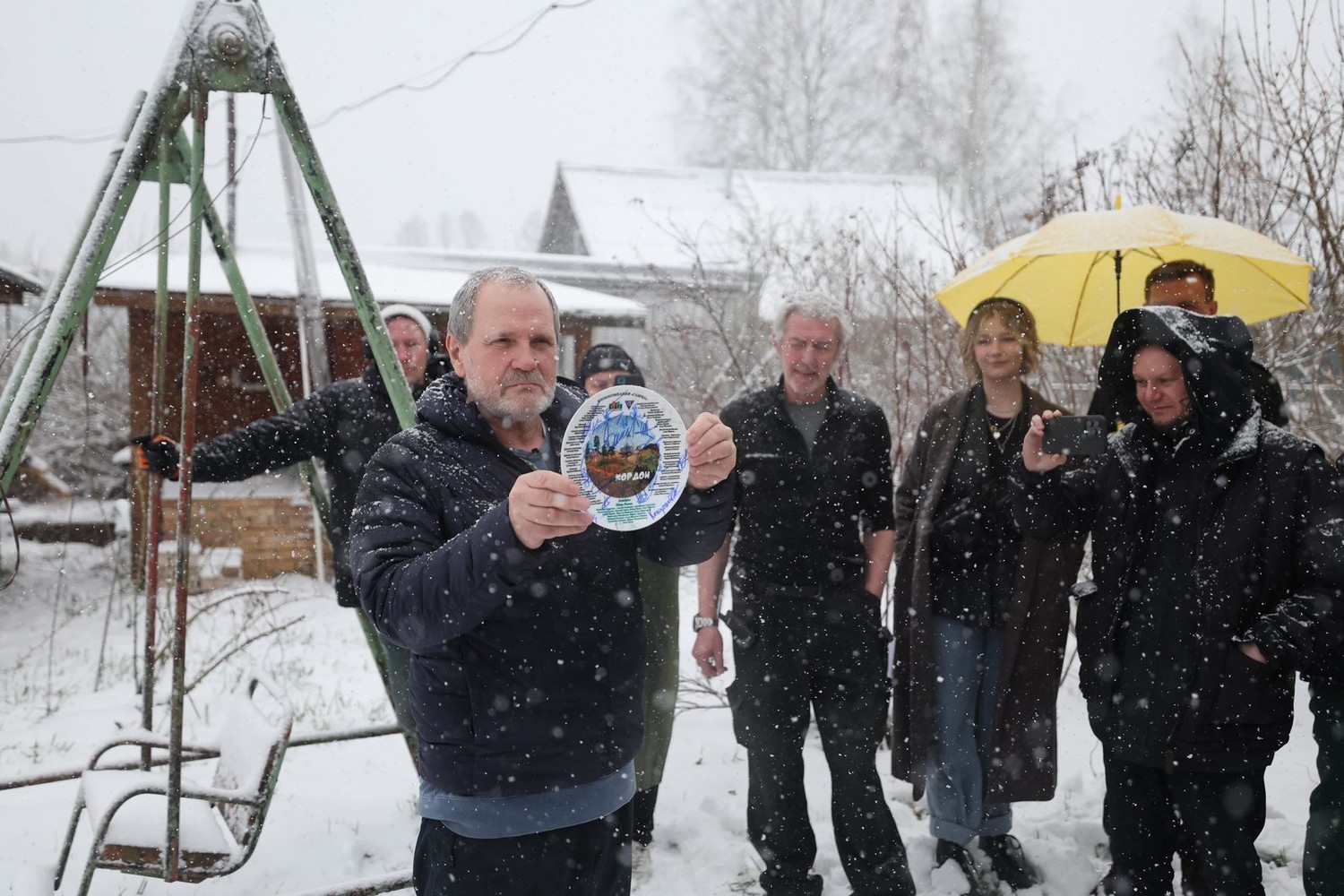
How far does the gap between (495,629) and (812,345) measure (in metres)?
1.78

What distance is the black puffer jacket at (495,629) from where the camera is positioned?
1.68 m

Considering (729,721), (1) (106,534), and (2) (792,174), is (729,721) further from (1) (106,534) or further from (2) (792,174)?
(2) (792,174)

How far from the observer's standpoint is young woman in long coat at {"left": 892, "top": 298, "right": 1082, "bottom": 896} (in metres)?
3.15

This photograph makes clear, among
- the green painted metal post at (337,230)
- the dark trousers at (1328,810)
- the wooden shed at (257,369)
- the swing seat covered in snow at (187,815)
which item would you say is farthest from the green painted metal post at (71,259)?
the wooden shed at (257,369)

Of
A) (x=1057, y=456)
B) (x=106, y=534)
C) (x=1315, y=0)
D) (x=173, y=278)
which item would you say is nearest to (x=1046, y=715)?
(x=1057, y=456)

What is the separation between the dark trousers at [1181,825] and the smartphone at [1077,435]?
972 millimetres

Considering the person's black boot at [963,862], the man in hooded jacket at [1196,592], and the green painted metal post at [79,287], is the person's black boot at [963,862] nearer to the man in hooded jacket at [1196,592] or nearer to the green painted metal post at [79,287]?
the man in hooded jacket at [1196,592]

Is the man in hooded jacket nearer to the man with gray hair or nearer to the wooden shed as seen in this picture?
the man with gray hair

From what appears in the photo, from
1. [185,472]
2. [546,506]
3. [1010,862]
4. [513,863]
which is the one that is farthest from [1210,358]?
[185,472]

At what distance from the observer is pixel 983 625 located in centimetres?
320

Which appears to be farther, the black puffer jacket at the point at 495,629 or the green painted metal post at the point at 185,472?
the green painted metal post at the point at 185,472

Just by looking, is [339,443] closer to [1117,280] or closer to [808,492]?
[808,492]

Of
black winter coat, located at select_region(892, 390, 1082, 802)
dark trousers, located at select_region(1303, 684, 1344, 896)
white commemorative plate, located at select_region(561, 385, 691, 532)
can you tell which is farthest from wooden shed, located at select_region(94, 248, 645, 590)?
white commemorative plate, located at select_region(561, 385, 691, 532)

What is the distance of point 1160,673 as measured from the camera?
2590 millimetres
